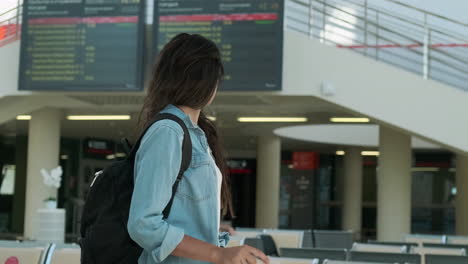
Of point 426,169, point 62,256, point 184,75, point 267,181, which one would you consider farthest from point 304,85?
point 426,169

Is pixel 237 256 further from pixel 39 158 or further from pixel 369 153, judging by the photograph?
pixel 369 153

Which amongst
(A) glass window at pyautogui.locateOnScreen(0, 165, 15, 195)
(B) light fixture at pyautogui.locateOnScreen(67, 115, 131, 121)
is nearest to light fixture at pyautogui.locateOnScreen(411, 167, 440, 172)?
(A) glass window at pyautogui.locateOnScreen(0, 165, 15, 195)

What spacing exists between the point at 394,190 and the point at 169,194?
12.7 meters

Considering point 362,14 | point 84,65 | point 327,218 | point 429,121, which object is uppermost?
point 362,14

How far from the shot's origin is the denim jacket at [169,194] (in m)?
1.50

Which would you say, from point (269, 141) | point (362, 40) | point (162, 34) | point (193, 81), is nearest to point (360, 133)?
point (269, 141)

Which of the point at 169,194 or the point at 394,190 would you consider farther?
the point at 394,190

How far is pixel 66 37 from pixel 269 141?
9509mm

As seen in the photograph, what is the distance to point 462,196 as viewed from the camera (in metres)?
19.0

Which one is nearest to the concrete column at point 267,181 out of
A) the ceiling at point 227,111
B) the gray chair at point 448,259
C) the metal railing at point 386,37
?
the ceiling at point 227,111

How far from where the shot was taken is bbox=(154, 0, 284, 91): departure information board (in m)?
11.7

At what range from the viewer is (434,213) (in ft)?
92.8

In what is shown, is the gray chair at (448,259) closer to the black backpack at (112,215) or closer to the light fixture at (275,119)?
the black backpack at (112,215)

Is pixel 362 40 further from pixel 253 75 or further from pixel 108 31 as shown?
pixel 108 31
